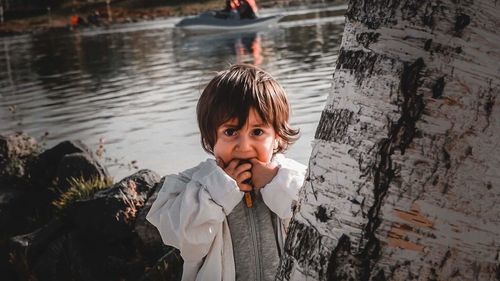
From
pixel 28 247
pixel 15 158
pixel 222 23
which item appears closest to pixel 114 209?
pixel 28 247

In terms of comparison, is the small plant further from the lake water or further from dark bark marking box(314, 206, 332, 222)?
dark bark marking box(314, 206, 332, 222)

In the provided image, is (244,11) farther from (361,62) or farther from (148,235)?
(361,62)

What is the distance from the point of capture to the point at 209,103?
2379 millimetres

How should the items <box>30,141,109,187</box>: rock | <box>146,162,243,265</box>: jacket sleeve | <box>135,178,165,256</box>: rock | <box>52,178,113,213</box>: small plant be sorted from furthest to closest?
1. <box>30,141,109,187</box>: rock
2. <box>52,178,113,213</box>: small plant
3. <box>135,178,165,256</box>: rock
4. <box>146,162,243,265</box>: jacket sleeve

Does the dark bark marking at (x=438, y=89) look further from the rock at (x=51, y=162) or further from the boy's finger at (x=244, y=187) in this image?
the rock at (x=51, y=162)

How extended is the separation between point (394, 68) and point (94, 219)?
3.62 meters

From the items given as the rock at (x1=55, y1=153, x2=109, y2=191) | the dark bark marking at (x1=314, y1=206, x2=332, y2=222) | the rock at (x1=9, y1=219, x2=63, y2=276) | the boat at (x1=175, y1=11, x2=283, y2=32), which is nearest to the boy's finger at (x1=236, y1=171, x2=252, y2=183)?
the dark bark marking at (x1=314, y1=206, x2=332, y2=222)

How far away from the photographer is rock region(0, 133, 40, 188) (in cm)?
655

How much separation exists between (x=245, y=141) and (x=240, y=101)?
0.16 metres

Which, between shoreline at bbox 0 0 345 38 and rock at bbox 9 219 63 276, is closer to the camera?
rock at bbox 9 219 63 276

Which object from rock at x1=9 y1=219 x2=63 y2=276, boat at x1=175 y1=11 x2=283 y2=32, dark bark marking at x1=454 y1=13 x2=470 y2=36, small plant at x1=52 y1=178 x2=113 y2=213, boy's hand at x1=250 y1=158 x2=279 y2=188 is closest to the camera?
dark bark marking at x1=454 y1=13 x2=470 y2=36

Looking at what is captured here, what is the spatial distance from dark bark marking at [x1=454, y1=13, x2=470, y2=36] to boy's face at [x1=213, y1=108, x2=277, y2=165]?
3.94 feet

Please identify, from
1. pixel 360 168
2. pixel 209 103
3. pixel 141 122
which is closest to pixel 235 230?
pixel 209 103

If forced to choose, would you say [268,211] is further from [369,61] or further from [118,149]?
[118,149]
